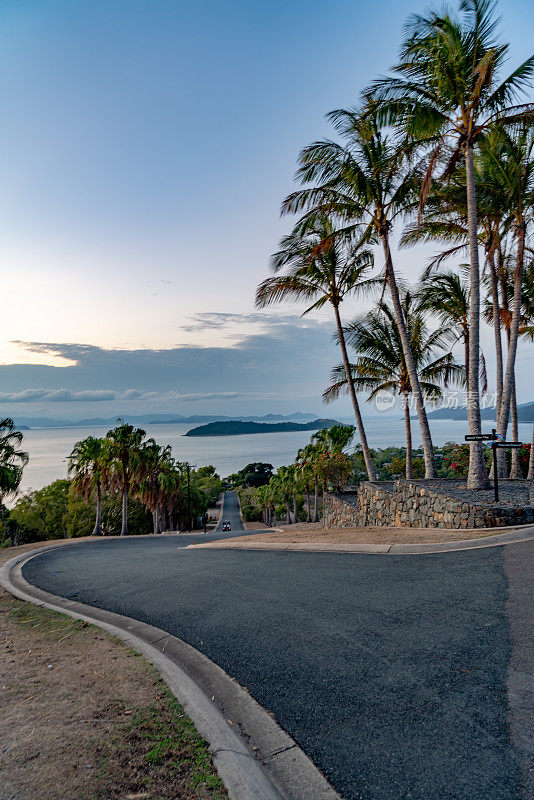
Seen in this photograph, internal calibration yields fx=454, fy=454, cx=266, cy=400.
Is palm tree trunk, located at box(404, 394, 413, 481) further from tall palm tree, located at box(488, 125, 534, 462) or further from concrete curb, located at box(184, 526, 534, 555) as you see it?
concrete curb, located at box(184, 526, 534, 555)

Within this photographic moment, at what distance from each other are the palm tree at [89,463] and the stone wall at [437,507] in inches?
722

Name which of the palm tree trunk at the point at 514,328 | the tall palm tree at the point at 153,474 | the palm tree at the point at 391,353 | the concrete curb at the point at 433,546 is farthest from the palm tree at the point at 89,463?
the concrete curb at the point at 433,546

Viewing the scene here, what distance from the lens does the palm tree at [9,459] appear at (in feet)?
90.7

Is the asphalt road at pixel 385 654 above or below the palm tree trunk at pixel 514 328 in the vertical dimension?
below

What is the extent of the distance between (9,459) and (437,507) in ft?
87.6

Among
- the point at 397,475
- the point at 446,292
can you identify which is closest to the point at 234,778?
the point at 446,292

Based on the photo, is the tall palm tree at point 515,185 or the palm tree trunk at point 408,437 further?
the palm tree trunk at point 408,437

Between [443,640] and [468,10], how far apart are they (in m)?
16.5

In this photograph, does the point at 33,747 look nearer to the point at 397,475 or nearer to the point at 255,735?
the point at 255,735

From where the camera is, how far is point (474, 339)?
1369 cm

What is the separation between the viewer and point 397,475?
42.5m

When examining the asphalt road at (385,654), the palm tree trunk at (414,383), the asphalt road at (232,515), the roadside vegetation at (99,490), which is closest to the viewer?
the asphalt road at (385,654)

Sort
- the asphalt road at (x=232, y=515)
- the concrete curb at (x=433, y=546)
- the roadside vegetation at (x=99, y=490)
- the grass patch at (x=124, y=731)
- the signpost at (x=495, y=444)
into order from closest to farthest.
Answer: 1. the grass patch at (x=124, y=731)
2. the concrete curb at (x=433, y=546)
3. the signpost at (x=495, y=444)
4. the roadside vegetation at (x=99, y=490)
5. the asphalt road at (x=232, y=515)

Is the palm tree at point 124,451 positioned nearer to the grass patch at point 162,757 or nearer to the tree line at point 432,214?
the tree line at point 432,214
